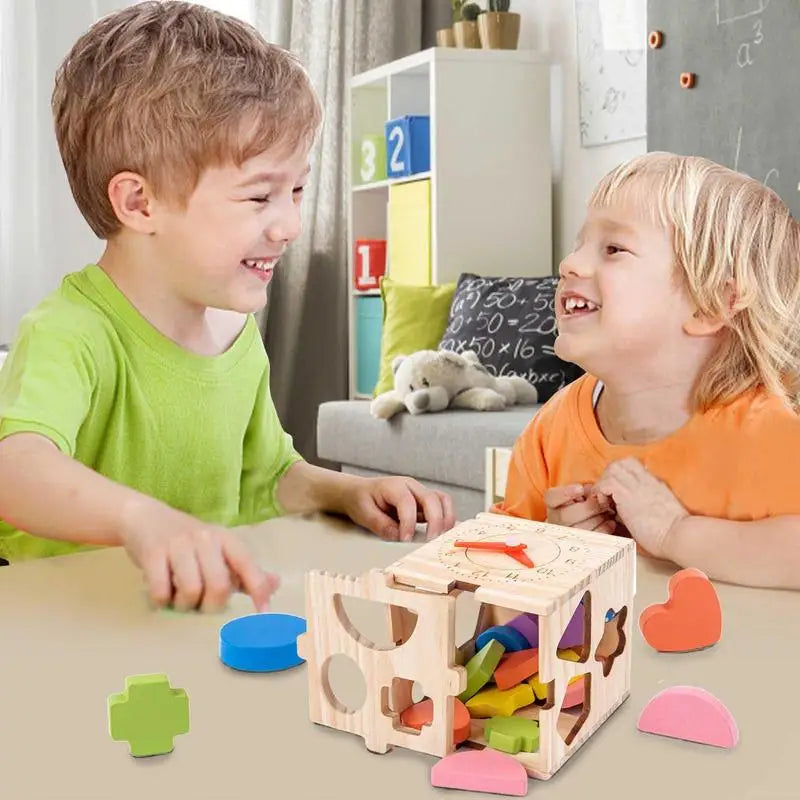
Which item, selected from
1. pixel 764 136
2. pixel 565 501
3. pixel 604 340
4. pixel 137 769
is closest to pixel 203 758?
pixel 137 769

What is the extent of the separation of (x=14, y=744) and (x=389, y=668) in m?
0.17

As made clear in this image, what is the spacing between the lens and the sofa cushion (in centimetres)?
297

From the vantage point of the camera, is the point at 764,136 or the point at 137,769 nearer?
the point at 137,769

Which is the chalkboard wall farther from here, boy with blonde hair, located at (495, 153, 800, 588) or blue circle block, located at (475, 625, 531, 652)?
blue circle block, located at (475, 625, 531, 652)

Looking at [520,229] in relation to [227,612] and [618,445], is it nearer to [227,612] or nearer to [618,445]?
[618,445]

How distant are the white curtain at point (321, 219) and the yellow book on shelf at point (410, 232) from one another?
50 cm

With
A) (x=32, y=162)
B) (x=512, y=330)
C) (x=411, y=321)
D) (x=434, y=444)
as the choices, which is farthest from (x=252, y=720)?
(x=32, y=162)

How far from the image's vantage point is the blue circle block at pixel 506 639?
0.54 metres

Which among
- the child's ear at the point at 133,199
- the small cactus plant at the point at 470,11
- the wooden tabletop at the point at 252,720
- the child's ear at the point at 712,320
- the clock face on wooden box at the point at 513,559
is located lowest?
the wooden tabletop at the point at 252,720

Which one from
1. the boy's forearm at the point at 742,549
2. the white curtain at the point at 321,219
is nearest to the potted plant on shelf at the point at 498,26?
the white curtain at the point at 321,219

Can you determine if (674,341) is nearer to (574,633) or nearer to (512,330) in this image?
(574,633)

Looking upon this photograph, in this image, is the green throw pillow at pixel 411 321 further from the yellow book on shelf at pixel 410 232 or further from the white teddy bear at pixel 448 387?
the white teddy bear at pixel 448 387

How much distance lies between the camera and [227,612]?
0.67 meters

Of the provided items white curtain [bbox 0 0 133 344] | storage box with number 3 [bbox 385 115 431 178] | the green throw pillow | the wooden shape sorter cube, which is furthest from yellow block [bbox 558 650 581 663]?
white curtain [bbox 0 0 133 344]
